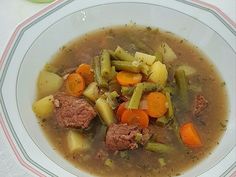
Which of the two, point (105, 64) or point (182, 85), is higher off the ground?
point (105, 64)

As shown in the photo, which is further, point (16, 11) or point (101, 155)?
point (16, 11)

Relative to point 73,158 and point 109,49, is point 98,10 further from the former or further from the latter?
A: point 73,158

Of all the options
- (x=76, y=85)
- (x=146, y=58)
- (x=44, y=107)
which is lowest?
(x=44, y=107)

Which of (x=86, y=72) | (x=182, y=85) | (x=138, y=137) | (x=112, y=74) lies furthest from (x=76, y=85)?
(x=182, y=85)

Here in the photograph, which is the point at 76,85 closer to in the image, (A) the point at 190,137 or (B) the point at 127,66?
(B) the point at 127,66

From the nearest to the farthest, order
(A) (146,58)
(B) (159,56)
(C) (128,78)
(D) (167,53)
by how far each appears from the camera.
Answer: (C) (128,78) < (A) (146,58) < (B) (159,56) < (D) (167,53)

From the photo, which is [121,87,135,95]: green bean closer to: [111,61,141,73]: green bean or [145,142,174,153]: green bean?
[111,61,141,73]: green bean

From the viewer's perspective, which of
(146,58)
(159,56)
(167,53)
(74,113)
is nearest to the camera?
(74,113)
